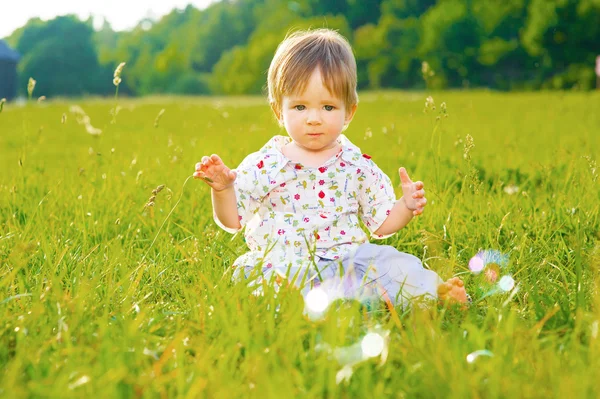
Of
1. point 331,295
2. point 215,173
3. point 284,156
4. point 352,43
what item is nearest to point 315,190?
point 284,156

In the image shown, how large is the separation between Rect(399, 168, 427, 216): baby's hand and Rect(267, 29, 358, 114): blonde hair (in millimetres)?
354

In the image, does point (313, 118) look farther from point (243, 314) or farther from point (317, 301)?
point (243, 314)

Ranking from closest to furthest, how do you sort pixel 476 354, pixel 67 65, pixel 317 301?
pixel 476 354 < pixel 317 301 < pixel 67 65

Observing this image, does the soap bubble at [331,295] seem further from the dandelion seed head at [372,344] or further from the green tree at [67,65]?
the green tree at [67,65]

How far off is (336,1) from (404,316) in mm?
56884

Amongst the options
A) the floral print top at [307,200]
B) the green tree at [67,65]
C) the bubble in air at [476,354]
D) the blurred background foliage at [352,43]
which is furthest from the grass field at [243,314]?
the green tree at [67,65]

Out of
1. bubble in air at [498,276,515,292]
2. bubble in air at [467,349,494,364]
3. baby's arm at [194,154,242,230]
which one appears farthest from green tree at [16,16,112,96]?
bubble in air at [467,349,494,364]

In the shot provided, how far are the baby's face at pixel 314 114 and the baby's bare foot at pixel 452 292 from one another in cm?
71

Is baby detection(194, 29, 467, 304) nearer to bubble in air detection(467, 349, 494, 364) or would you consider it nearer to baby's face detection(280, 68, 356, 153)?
baby's face detection(280, 68, 356, 153)

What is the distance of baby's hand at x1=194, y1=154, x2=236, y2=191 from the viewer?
2.31m

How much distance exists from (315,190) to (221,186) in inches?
15.0

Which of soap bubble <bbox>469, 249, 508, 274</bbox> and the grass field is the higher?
the grass field

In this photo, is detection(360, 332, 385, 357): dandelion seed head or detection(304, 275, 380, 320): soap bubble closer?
detection(360, 332, 385, 357): dandelion seed head

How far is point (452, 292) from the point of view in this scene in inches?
83.0
